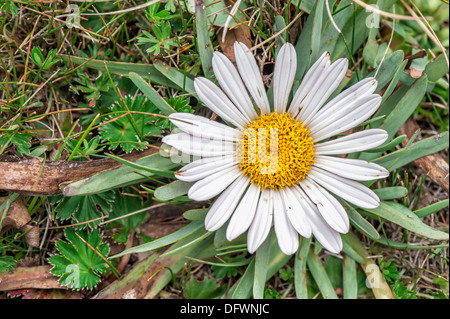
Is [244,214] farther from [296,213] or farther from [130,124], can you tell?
[130,124]

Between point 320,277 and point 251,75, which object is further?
point 320,277

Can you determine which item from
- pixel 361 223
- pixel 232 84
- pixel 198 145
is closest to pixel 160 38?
pixel 232 84

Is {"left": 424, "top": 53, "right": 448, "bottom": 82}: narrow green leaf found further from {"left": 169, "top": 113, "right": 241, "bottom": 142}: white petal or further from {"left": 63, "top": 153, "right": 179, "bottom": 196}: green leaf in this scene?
{"left": 63, "top": 153, "right": 179, "bottom": 196}: green leaf

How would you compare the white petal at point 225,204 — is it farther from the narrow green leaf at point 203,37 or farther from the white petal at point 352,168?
the narrow green leaf at point 203,37

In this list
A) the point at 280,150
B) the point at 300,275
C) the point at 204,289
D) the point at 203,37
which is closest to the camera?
the point at 203,37

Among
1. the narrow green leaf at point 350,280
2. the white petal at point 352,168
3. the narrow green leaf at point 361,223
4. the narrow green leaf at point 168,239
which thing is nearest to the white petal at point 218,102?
the white petal at point 352,168

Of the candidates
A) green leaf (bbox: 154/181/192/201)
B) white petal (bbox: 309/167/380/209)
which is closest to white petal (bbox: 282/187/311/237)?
white petal (bbox: 309/167/380/209)
